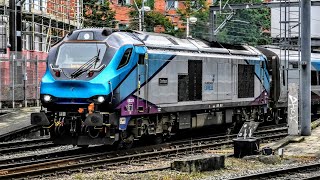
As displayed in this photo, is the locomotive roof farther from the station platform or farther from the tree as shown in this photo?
the tree

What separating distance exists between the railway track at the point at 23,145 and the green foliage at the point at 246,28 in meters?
41.6

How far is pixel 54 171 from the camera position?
1414 cm

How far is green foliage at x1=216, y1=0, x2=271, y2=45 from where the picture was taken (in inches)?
2438

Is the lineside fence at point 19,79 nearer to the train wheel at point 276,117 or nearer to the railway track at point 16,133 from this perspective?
the railway track at point 16,133

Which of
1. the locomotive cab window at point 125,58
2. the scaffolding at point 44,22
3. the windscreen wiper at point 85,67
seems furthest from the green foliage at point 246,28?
the windscreen wiper at point 85,67

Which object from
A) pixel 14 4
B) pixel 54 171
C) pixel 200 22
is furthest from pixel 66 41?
pixel 200 22

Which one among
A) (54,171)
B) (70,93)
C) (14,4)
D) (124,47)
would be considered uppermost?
(14,4)

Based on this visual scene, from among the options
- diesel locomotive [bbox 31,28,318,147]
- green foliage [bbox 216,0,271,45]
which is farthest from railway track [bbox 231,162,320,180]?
green foliage [bbox 216,0,271,45]

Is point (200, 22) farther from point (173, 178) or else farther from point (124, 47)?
point (173, 178)

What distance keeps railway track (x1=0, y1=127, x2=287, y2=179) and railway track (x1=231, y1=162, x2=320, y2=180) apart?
3.80m

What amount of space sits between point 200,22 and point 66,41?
1726 inches

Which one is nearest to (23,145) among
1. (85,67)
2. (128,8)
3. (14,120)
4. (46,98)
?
(46,98)

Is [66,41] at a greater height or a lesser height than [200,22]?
lesser

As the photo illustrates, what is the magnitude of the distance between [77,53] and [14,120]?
9302mm
